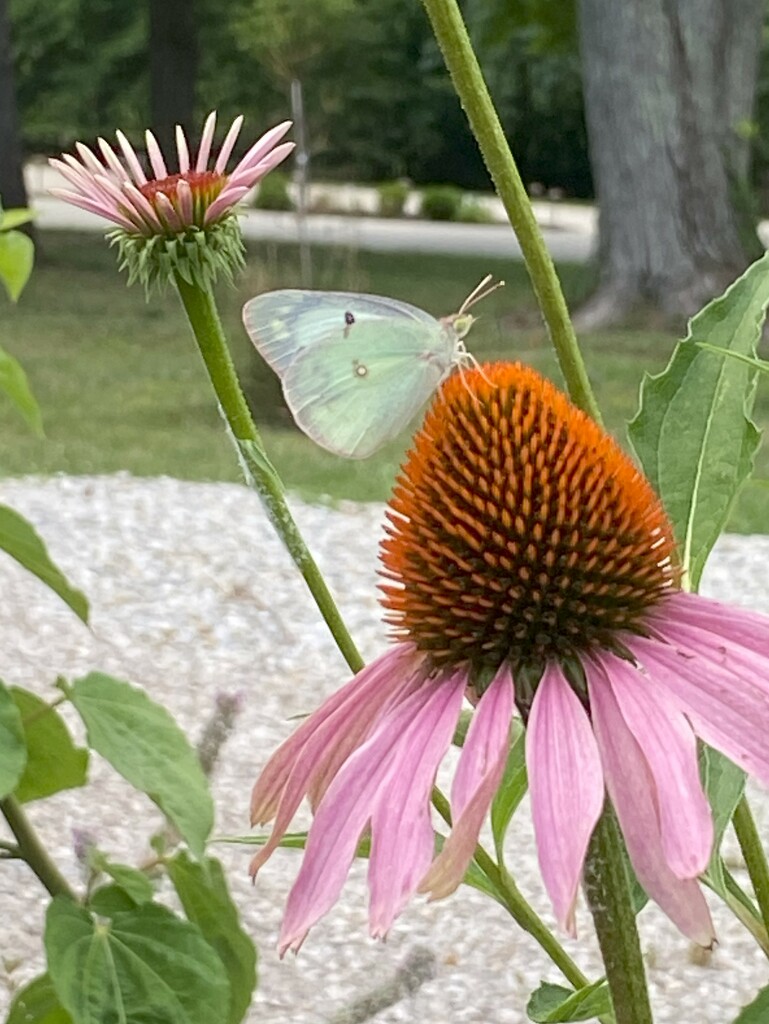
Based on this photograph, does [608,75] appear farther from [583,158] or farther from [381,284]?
[583,158]

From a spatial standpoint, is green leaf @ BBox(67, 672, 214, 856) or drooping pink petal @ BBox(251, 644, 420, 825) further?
green leaf @ BBox(67, 672, 214, 856)

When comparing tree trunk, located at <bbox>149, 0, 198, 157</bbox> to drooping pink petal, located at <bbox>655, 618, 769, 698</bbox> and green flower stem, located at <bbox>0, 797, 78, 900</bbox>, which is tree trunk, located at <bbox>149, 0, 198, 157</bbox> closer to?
green flower stem, located at <bbox>0, 797, 78, 900</bbox>

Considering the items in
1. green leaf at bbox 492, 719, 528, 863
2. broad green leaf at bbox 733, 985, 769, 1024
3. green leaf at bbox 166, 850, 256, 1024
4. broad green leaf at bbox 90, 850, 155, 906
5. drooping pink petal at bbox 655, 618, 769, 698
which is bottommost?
green leaf at bbox 166, 850, 256, 1024

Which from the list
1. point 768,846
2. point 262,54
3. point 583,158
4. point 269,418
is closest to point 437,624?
point 768,846

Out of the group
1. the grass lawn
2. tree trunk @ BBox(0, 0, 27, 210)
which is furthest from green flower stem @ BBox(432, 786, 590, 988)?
tree trunk @ BBox(0, 0, 27, 210)

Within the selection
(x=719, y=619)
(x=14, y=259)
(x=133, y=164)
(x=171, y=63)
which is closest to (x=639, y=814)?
(x=719, y=619)
